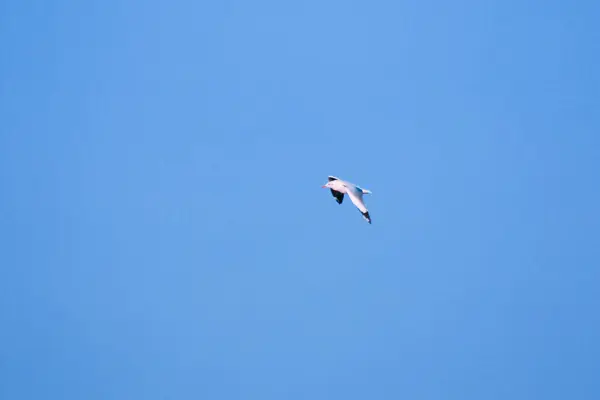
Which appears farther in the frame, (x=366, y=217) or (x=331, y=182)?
(x=331, y=182)

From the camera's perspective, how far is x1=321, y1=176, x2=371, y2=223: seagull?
13.4 m

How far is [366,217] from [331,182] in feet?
4.95

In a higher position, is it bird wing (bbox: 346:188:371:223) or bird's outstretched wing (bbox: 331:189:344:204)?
bird's outstretched wing (bbox: 331:189:344:204)

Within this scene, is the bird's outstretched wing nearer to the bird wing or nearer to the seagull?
the seagull

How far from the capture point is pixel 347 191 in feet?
45.6

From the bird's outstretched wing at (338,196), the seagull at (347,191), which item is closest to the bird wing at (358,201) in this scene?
the seagull at (347,191)

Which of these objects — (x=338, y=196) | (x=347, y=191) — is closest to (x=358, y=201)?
(x=347, y=191)

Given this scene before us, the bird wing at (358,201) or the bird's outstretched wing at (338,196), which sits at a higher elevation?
the bird's outstretched wing at (338,196)

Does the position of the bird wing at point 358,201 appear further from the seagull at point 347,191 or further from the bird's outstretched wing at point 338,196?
the bird's outstretched wing at point 338,196

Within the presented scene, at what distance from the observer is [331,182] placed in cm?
1435

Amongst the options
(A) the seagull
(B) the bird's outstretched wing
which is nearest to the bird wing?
(A) the seagull

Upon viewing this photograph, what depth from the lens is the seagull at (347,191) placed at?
13.4m

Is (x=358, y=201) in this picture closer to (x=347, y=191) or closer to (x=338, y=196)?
(x=347, y=191)

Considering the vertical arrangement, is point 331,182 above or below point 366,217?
above
